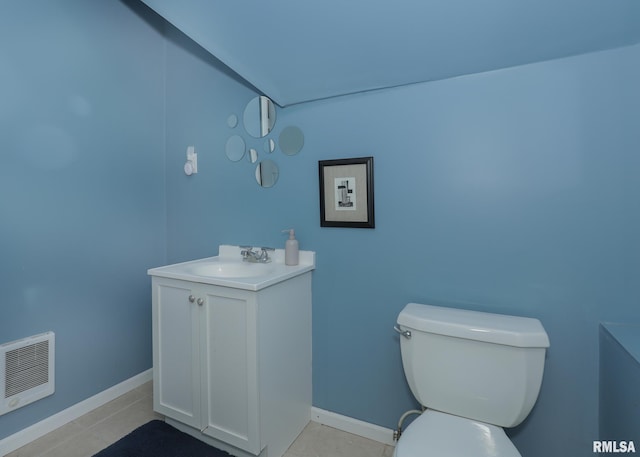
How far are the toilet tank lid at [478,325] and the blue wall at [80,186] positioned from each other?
1762mm

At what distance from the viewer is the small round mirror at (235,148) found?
6.13 ft

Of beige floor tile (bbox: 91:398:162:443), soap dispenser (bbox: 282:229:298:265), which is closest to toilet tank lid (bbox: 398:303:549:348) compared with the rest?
soap dispenser (bbox: 282:229:298:265)

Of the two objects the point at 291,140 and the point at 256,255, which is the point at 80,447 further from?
the point at 291,140

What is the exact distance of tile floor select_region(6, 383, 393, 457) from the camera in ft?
4.73

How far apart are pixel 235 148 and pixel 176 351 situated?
1.20m

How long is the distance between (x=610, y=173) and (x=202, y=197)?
6.83 feet

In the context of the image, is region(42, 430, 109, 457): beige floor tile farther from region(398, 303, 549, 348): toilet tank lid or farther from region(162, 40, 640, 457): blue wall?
region(398, 303, 549, 348): toilet tank lid

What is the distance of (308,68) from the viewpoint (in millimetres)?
1436

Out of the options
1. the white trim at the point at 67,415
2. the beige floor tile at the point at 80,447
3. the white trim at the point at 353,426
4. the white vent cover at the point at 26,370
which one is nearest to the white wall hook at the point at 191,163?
→ the white vent cover at the point at 26,370

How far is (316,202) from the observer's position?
1.65 m

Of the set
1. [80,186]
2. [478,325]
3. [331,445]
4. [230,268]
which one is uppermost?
[80,186]

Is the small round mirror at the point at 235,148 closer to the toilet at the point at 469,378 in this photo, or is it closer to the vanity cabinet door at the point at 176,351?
the vanity cabinet door at the point at 176,351

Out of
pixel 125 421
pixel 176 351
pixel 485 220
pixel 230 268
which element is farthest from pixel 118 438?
pixel 485 220

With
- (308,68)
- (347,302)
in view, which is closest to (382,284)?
(347,302)
